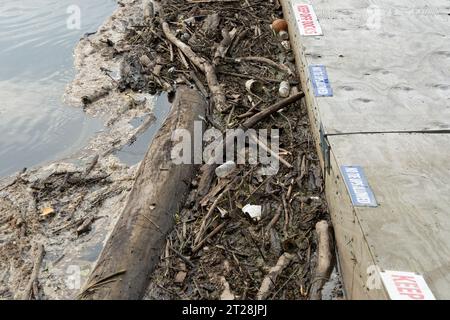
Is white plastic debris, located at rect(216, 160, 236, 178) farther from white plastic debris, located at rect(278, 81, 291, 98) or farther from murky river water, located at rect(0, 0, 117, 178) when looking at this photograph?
murky river water, located at rect(0, 0, 117, 178)

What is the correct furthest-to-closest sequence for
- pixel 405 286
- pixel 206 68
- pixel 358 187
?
1. pixel 206 68
2. pixel 358 187
3. pixel 405 286

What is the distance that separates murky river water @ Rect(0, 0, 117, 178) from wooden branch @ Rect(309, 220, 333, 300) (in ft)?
9.32

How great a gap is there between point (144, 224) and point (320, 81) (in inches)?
79.5

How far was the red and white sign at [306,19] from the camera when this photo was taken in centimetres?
546

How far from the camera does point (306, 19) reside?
568 centimetres

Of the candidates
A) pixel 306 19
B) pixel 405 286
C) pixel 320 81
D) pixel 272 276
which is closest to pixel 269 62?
pixel 306 19

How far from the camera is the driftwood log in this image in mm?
3557

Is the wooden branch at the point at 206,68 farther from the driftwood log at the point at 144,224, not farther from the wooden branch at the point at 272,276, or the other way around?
the wooden branch at the point at 272,276

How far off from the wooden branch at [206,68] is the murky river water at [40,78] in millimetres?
1345

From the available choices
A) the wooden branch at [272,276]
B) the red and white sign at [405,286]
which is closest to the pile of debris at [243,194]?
the wooden branch at [272,276]

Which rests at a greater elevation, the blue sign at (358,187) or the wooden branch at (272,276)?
the blue sign at (358,187)

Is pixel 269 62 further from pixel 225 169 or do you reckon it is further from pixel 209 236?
pixel 209 236

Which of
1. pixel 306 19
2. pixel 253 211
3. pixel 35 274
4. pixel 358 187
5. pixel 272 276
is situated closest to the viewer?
pixel 358 187
